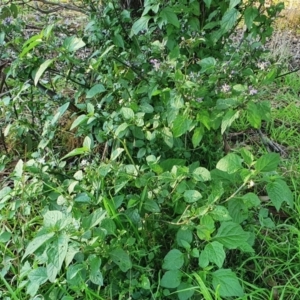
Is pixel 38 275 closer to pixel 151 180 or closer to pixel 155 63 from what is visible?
pixel 151 180

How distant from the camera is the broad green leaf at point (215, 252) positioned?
1.42m

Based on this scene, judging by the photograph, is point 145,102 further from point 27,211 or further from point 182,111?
point 27,211

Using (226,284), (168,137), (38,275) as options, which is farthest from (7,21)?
(226,284)

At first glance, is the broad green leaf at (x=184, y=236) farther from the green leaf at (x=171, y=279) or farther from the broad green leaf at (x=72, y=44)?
the broad green leaf at (x=72, y=44)

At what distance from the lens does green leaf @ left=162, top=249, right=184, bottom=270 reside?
1.50 metres

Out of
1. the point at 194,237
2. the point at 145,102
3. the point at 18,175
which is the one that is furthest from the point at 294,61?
the point at 18,175

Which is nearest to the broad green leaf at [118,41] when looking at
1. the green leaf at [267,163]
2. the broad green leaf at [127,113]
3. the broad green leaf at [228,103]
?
the broad green leaf at [127,113]

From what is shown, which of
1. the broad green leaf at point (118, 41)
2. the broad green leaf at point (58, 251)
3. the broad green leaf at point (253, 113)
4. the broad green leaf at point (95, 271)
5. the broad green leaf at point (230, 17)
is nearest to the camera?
the broad green leaf at point (58, 251)

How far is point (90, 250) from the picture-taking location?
1.39 meters

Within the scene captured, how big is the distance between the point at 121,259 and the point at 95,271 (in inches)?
3.9

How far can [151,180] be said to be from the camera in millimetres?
1583

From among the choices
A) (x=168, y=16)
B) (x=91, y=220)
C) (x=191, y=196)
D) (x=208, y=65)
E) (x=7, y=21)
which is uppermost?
(x=7, y=21)

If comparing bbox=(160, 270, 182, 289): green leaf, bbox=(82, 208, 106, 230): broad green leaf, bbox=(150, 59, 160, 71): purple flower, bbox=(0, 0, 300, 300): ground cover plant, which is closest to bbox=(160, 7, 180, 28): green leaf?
bbox=(0, 0, 300, 300): ground cover plant

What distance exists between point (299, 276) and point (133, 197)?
0.66 m
